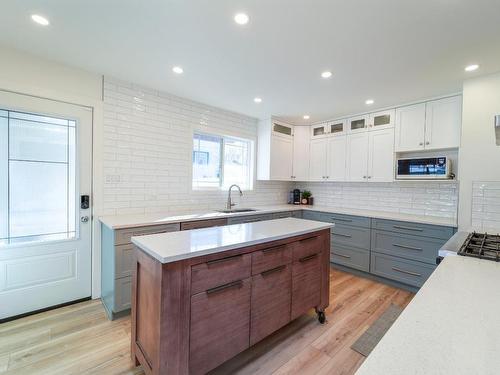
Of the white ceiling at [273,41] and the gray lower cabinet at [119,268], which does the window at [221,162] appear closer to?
the white ceiling at [273,41]

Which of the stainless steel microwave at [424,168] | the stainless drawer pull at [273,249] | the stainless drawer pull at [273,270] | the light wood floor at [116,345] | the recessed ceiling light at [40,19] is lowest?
the light wood floor at [116,345]

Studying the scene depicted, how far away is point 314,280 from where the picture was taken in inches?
85.7

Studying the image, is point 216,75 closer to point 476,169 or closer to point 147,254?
point 147,254

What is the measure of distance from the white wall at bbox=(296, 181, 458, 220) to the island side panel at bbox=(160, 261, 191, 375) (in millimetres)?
3447

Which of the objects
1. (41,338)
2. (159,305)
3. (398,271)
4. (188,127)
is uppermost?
(188,127)

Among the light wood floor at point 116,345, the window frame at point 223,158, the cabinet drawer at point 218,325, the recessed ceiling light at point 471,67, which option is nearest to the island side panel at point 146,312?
the cabinet drawer at point 218,325

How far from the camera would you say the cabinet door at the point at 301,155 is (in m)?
4.43

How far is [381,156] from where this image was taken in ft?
11.5

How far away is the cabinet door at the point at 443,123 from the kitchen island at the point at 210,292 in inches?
88.8

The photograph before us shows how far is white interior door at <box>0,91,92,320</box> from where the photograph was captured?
7.24 ft

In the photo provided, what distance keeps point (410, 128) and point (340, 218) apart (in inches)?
60.3

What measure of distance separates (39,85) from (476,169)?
436 cm

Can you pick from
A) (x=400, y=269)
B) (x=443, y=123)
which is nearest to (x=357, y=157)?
(x=443, y=123)

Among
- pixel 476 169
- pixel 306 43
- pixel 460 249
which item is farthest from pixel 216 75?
pixel 476 169
